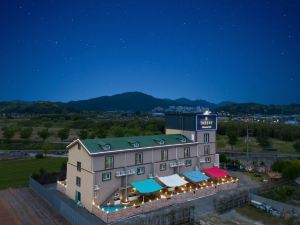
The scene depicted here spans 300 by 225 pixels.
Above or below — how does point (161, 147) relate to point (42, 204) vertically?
above

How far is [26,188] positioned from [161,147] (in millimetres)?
17664

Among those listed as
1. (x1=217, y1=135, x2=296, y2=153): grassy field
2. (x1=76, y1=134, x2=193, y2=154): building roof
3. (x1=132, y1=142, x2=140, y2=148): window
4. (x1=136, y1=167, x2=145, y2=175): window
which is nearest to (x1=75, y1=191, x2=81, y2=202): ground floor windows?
(x1=76, y1=134, x2=193, y2=154): building roof

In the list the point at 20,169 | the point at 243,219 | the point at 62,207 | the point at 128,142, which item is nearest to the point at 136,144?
the point at 128,142

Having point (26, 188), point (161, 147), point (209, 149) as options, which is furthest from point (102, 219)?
point (209, 149)

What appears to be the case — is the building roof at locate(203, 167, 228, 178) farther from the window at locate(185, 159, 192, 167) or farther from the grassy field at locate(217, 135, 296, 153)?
the grassy field at locate(217, 135, 296, 153)

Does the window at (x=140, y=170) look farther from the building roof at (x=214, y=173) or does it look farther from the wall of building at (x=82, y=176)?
the building roof at (x=214, y=173)

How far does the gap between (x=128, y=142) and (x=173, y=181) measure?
22.9ft

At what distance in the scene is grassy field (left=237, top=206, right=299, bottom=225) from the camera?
25.6 meters

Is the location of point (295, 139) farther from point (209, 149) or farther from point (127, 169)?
point (127, 169)

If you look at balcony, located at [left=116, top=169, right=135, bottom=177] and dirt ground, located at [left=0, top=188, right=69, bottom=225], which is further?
balcony, located at [left=116, top=169, right=135, bottom=177]

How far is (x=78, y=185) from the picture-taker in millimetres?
30125

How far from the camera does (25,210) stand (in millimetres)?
27609

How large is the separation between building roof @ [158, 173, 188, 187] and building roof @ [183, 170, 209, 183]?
5.04 feet

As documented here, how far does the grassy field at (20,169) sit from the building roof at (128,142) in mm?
14110
